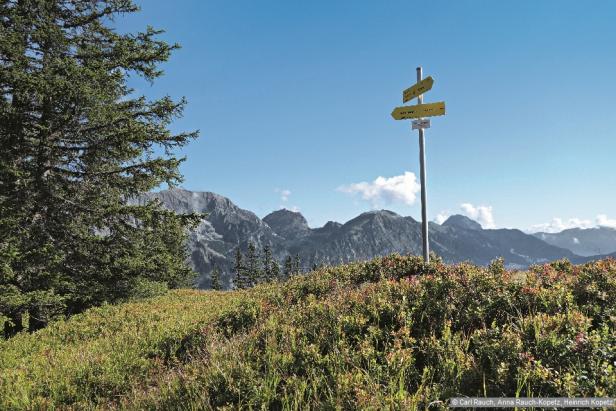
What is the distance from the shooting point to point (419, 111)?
31.6ft

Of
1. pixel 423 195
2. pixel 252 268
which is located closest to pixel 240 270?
pixel 252 268

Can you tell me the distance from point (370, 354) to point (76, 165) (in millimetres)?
14502

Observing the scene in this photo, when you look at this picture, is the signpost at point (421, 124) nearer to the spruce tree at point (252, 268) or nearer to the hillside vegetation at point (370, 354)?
the hillside vegetation at point (370, 354)

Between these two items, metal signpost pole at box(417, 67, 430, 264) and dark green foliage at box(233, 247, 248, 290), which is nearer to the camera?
metal signpost pole at box(417, 67, 430, 264)

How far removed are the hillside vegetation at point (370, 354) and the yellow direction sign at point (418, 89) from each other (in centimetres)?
487

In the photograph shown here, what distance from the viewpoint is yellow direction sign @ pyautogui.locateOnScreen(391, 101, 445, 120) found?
9430 mm

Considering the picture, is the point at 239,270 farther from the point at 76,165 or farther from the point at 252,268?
the point at 76,165

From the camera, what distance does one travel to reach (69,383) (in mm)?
5770

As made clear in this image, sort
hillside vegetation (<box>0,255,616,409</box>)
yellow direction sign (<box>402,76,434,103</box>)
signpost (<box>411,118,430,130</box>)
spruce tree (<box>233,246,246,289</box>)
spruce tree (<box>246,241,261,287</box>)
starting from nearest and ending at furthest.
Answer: hillside vegetation (<box>0,255,616,409</box>), yellow direction sign (<box>402,76,434,103</box>), signpost (<box>411,118,430,130</box>), spruce tree (<box>233,246,246,289</box>), spruce tree (<box>246,241,261,287</box>)

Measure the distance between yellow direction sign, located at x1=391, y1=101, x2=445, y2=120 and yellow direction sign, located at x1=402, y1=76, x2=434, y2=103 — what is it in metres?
0.43

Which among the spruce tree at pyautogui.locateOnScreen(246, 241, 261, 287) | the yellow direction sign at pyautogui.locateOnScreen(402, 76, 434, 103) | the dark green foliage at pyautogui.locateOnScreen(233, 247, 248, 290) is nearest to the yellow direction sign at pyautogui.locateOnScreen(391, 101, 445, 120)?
the yellow direction sign at pyautogui.locateOnScreen(402, 76, 434, 103)

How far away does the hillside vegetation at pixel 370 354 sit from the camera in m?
3.60

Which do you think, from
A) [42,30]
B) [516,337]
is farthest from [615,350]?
[42,30]

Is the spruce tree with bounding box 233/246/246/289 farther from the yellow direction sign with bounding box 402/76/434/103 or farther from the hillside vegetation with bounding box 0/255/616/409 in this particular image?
the hillside vegetation with bounding box 0/255/616/409
